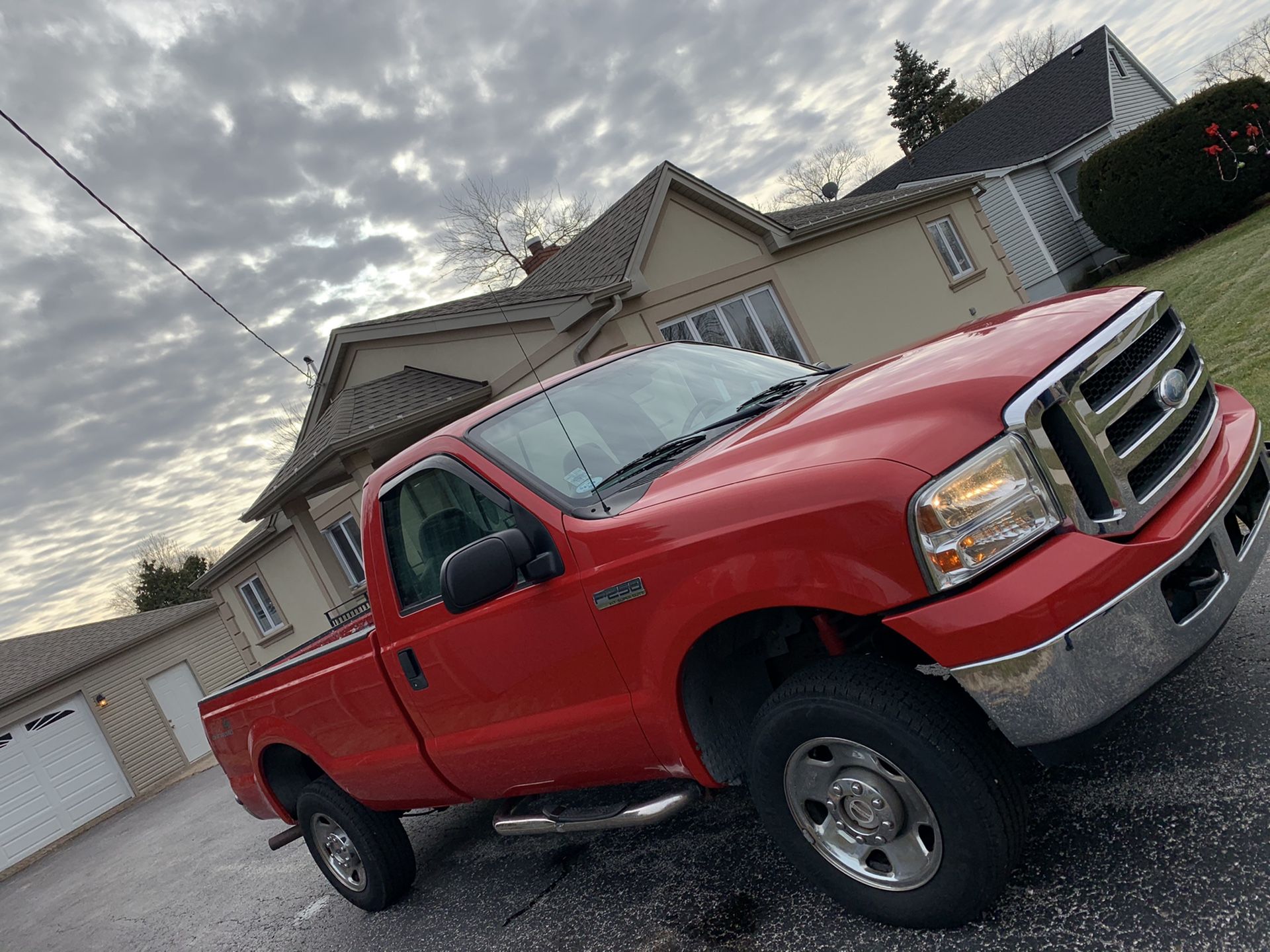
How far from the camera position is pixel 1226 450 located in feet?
9.43

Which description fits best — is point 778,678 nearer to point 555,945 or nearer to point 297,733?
point 555,945

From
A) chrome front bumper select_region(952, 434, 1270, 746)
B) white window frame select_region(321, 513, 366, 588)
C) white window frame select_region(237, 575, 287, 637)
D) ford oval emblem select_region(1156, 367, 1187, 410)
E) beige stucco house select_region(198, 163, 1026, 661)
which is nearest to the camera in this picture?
chrome front bumper select_region(952, 434, 1270, 746)

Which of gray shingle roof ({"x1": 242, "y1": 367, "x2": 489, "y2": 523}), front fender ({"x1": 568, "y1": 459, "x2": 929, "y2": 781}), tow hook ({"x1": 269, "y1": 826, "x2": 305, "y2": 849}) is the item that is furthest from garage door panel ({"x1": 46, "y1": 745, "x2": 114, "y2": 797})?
front fender ({"x1": 568, "y1": 459, "x2": 929, "y2": 781})

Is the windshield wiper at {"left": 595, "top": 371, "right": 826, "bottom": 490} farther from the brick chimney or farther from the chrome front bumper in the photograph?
the brick chimney

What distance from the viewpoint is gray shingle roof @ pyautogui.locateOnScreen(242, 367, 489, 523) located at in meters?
13.3

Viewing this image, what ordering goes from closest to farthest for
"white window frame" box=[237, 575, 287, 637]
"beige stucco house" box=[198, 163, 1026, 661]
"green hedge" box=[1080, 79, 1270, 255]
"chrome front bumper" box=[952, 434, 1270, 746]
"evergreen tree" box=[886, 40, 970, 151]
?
"chrome front bumper" box=[952, 434, 1270, 746] < "beige stucco house" box=[198, 163, 1026, 661] < "green hedge" box=[1080, 79, 1270, 255] < "white window frame" box=[237, 575, 287, 637] < "evergreen tree" box=[886, 40, 970, 151]

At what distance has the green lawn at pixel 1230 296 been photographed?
7.96 meters

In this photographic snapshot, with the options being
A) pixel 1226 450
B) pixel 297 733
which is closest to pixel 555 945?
pixel 297 733

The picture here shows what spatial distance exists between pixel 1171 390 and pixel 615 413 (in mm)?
2030

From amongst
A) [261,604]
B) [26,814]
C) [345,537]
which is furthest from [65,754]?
[345,537]

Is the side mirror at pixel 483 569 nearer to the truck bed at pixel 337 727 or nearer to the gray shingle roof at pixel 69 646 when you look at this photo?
the truck bed at pixel 337 727

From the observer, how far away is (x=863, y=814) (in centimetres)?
267

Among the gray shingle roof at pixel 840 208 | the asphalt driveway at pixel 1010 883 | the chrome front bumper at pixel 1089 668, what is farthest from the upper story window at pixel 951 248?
the chrome front bumper at pixel 1089 668

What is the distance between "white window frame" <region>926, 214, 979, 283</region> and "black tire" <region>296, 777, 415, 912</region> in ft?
53.2
